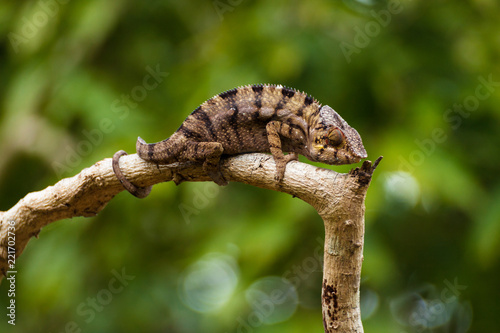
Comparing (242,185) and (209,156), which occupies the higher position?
(242,185)

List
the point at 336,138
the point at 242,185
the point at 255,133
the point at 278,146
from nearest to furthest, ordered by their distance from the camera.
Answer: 1. the point at 336,138
2. the point at 278,146
3. the point at 255,133
4. the point at 242,185

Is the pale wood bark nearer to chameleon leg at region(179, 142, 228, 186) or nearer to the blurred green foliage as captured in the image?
chameleon leg at region(179, 142, 228, 186)

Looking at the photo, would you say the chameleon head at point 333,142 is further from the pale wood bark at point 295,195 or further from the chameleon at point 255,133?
the pale wood bark at point 295,195

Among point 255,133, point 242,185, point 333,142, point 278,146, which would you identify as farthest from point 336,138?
point 242,185

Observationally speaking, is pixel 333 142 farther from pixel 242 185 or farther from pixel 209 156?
pixel 242 185

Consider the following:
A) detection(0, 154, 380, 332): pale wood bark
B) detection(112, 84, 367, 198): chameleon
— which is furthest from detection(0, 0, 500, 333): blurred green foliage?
detection(0, 154, 380, 332): pale wood bark

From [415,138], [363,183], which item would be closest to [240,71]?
[415,138]

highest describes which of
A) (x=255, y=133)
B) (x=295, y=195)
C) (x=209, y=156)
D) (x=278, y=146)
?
(x=255, y=133)
